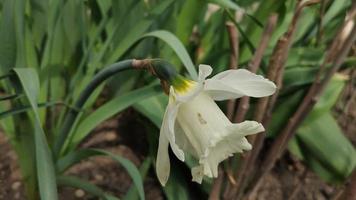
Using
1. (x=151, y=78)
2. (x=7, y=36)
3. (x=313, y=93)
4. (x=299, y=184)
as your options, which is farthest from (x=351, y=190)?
(x=7, y=36)

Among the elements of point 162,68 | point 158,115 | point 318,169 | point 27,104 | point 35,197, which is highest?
point 162,68

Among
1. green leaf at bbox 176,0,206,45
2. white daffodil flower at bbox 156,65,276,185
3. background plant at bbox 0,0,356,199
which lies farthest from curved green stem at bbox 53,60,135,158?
green leaf at bbox 176,0,206,45

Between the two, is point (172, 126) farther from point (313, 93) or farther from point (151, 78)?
point (151, 78)

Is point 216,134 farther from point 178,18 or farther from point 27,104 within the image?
point 178,18

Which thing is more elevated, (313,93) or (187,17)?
(187,17)

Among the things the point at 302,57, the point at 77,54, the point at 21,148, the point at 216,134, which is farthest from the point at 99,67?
the point at 216,134

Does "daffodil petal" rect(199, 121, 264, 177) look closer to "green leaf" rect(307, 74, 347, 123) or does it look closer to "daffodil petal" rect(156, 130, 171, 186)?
"daffodil petal" rect(156, 130, 171, 186)
